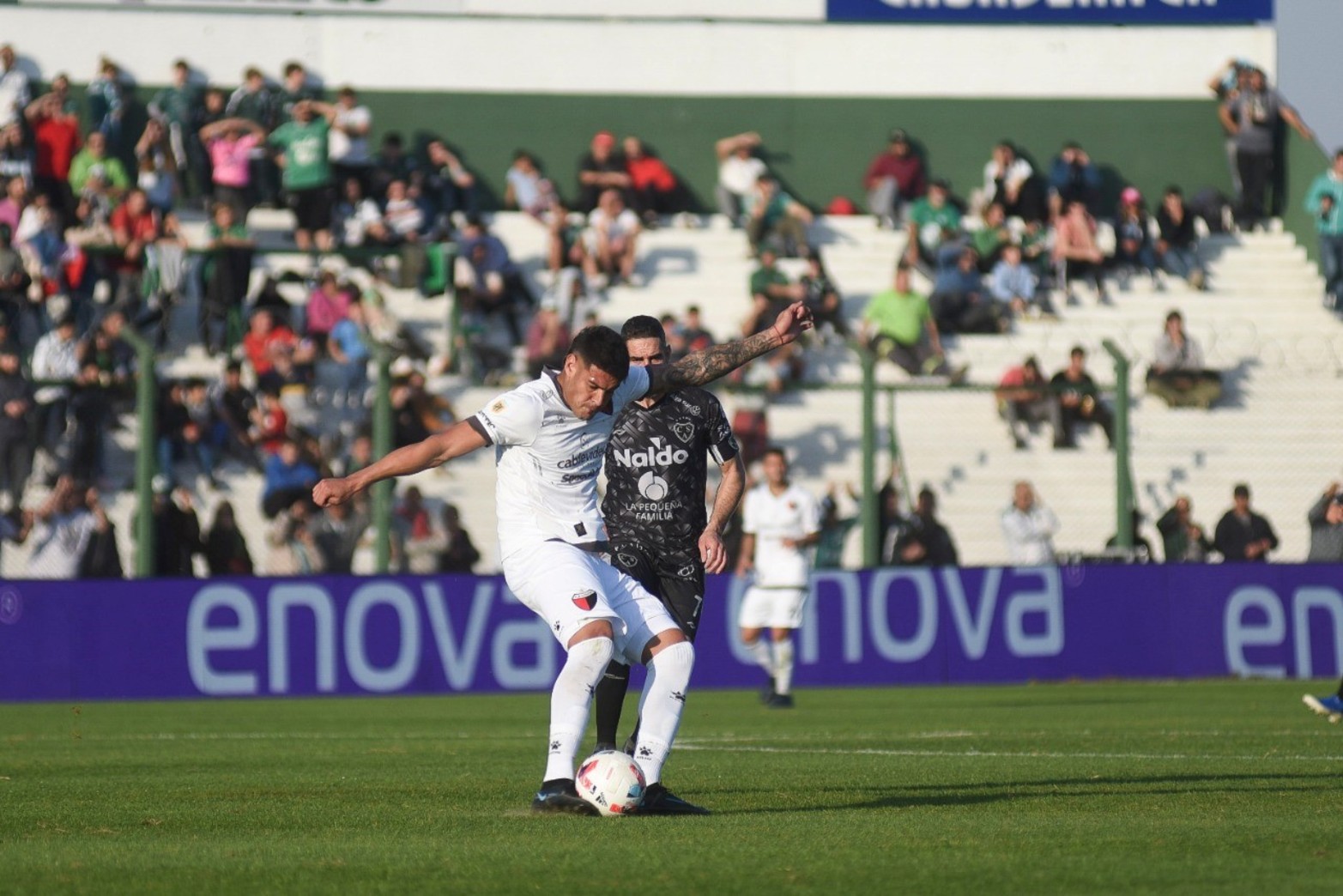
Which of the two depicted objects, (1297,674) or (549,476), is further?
(1297,674)

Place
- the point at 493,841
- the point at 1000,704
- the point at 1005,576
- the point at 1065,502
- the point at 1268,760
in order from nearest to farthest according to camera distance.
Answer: the point at 493,841 < the point at 1268,760 < the point at 1000,704 < the point at 1005,576 < the point at 1065,502

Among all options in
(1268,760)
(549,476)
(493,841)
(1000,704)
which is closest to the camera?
(493,841)

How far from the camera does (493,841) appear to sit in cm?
757

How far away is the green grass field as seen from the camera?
663 cm

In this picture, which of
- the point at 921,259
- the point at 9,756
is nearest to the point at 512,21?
the point at 921,259

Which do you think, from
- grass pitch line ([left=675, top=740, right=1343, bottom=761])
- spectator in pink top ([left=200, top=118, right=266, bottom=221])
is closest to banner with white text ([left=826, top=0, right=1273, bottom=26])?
spectator in pink top ([left=200, top=118, right=266, bottom=221])

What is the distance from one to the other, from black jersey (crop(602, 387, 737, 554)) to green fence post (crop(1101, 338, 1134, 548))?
11.5 meters

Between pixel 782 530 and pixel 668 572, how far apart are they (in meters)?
8.57

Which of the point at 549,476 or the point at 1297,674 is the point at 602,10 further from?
the point at 549,476

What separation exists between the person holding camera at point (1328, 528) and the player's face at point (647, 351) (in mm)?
14069

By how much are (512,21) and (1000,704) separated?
1674 centimetres

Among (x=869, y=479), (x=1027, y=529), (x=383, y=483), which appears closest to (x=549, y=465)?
(x=383, y=483)

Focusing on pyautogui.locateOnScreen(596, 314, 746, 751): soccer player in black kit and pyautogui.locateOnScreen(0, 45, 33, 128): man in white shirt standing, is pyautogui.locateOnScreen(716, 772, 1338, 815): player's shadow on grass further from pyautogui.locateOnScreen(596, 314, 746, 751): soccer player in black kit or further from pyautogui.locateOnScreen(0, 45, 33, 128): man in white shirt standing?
pyautogui.locateOnScreen(0, 45, 33, 128): man in white shirt standing

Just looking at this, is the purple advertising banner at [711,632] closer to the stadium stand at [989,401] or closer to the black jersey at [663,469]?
the stadium stand at [989,401]
